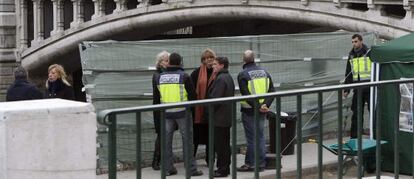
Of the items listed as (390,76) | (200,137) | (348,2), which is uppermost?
(348,2)

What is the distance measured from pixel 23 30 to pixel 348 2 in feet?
45.6

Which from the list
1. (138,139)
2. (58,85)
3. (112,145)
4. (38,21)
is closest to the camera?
(112,145)

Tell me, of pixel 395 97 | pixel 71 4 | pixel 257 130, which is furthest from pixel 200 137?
pixel 71 4

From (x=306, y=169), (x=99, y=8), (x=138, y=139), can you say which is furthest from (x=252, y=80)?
(x=99, y=8)

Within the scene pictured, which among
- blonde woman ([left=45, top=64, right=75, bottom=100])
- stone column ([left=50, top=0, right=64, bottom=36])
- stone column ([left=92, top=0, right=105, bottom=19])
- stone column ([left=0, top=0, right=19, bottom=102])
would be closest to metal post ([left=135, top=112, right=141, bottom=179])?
blonde woman ([left=45, top=64, right=75, bottom=100])

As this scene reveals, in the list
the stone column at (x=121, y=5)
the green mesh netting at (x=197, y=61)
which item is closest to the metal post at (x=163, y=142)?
the green mesh netting at (x=197, y=61)

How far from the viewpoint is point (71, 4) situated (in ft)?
95.2

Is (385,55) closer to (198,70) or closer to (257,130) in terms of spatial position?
(198,70)

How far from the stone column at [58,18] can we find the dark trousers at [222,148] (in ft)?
65.1

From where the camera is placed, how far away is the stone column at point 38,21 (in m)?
29.3

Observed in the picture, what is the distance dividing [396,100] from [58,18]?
23131mm

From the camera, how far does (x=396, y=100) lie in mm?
6445

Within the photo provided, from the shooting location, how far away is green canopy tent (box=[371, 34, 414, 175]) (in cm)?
647

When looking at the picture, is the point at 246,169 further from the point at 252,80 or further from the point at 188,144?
the point at 188,144
